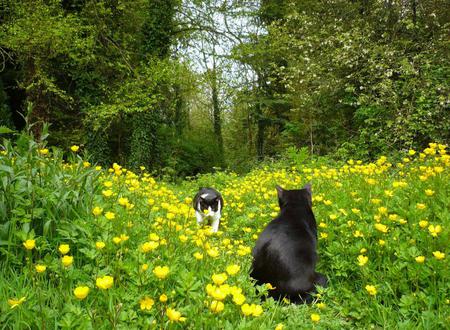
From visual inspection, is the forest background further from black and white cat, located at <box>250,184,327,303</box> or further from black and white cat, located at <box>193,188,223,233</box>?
black and white cat, located at <box>250,184,327,303</box>

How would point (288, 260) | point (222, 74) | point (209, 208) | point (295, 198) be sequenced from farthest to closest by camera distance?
point (222, 74) < point (209, 208) < point (295, 198) < point (288, 260)

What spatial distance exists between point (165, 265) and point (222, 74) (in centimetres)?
1596

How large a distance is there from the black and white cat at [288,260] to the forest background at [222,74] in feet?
19.6

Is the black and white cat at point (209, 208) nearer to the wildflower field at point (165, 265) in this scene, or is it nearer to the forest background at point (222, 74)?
the wildflower field at point (165, 265)

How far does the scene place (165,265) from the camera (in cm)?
255

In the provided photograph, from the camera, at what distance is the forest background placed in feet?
34.6

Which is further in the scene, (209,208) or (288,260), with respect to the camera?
(209,208)

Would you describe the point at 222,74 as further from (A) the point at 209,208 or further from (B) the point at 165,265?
(B) the point at 165,265

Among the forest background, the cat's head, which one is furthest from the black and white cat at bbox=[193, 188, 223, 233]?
the forest background

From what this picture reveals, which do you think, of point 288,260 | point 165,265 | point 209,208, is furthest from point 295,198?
point 165,265

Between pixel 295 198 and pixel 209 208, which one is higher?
pixel 295 198

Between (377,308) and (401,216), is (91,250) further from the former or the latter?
(401,216)

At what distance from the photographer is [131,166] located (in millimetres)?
15148

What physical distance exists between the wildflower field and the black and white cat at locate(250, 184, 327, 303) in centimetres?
16
